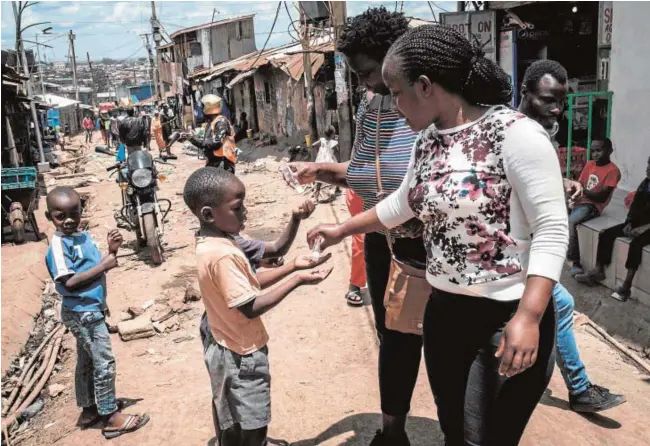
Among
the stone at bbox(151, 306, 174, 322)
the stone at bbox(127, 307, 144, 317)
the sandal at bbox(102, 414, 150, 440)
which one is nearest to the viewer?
the sandal at bbox(102, 414, 150, 440)

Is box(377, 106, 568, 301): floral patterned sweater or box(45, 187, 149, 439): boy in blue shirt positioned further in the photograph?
box(45, 187, 149, 439): boy in blue shirt

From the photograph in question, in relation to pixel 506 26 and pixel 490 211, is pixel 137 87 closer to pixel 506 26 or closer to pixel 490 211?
pixel 506 26

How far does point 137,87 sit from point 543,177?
211 ft

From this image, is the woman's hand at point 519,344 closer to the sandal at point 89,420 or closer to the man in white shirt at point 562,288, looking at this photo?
the man in white shirt at point 562,288

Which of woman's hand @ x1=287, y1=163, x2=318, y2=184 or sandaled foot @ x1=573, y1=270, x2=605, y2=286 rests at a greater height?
woman's hand @ x1=287, y1=163, x2=318, y2=184

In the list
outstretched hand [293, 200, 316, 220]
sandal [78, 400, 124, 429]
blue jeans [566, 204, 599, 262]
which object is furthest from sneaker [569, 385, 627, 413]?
sandal [78, 400, 124, 429]

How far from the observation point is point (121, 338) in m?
5.07

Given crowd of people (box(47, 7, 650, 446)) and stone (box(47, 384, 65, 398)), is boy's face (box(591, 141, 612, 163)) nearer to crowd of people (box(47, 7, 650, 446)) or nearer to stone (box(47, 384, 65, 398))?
crowd of people (box(47, 7, 650, 446))

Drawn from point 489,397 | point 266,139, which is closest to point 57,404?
point 489,397

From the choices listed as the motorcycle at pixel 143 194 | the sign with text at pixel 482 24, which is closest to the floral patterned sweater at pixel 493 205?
the motorcycle at pixel 143 194

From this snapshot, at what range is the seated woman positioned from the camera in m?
4.68

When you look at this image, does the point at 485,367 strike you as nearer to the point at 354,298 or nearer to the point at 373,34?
the point at 373,34

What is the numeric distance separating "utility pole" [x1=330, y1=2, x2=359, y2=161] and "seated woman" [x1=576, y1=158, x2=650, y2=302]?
14.3ft

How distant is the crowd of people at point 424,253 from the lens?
67.1 inches
